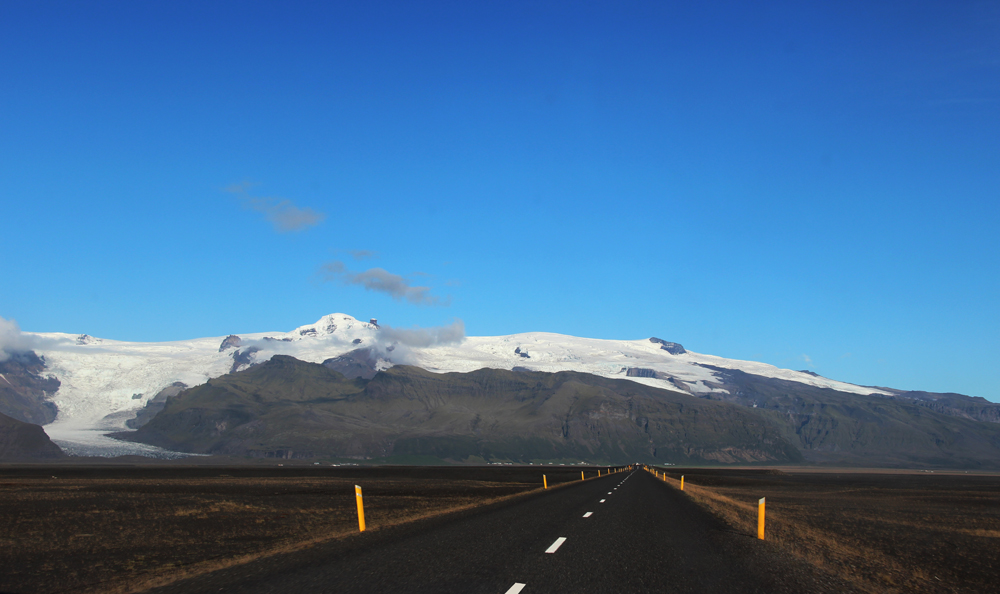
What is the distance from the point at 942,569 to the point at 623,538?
8189mm

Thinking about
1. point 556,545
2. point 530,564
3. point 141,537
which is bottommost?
point 141,537

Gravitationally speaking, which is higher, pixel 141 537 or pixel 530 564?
pixel 530 564

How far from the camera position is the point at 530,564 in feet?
48.3

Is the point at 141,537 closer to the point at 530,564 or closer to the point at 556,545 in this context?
the point at 556,545

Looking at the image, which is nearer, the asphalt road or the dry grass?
the asphalt road

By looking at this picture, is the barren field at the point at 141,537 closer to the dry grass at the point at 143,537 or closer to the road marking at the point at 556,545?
the dry grass at the point at 143,537

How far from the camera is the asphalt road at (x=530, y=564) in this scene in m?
12.8

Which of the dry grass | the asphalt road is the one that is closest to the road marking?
the asphalt road

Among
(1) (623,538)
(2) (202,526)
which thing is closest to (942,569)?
(1) (623,538)

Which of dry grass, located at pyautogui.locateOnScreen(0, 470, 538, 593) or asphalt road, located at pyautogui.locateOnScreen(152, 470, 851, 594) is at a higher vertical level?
asphalt road, located at pyautogui.locateOnScreen(152, 470, 851, 594)

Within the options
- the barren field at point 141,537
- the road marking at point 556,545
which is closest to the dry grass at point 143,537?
the barren field at point 141,537

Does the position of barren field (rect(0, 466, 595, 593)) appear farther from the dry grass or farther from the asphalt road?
the asphalt road

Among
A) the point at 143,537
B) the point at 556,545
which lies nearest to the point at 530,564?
the point at 556,545

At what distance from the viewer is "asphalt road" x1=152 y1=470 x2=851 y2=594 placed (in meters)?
12.8
